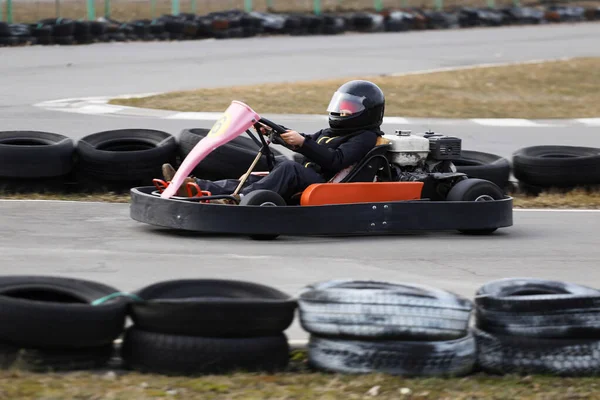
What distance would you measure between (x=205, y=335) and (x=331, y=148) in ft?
10.7

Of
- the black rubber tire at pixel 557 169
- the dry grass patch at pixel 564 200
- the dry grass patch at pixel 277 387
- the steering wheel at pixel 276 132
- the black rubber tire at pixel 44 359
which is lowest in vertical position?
the dry grass patch at pixel 564 200

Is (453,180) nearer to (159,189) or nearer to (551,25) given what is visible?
(159,189)

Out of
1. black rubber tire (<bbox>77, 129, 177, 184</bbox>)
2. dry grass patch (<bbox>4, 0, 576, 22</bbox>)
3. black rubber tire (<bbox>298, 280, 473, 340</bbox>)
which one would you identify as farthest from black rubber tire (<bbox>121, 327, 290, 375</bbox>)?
dry grass patch (<bbox>4, 0, 576, 22</bbox>)

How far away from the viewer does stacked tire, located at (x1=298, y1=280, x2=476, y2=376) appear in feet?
14.0

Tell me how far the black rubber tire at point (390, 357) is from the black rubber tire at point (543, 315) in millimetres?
260

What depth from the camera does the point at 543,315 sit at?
4.48m

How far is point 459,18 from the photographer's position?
3088 centimetres

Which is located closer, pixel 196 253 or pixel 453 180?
pixel 196 253

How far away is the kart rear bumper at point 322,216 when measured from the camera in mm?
6762

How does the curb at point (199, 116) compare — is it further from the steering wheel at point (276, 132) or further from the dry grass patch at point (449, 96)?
the steering wheel at point (276, 132)

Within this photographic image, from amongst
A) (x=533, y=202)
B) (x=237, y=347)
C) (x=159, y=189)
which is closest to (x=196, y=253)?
(x=159, y=189)

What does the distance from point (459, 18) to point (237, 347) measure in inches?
1088

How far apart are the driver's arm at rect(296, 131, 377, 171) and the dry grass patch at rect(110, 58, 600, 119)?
713cm

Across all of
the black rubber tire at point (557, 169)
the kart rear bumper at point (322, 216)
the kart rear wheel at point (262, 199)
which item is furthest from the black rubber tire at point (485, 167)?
the kart rear wheel at point (262, 199)
